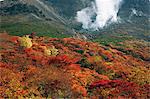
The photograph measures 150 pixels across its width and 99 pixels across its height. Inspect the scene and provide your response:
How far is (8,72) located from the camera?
7150 centimetres

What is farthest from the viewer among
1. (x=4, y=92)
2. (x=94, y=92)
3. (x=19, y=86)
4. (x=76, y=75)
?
(x=76, y=75)

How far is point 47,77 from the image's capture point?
7262 centimetres

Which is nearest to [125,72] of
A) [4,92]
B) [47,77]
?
[47,77]

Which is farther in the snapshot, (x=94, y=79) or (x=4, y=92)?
(x=94, y=79)

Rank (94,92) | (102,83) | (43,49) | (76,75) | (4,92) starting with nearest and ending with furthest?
1. (4,92)
2. (94,92)
3. (102,83)
4. (76,75)
5. (43,49)

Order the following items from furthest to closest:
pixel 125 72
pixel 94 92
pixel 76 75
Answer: pixel 125 72
pixel 76 75
pixel 94 92

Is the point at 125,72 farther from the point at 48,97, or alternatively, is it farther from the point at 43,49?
the point at 48,97

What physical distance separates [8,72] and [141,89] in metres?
28.2

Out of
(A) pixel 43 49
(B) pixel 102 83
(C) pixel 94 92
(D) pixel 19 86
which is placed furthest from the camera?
(A) pixel 43 49

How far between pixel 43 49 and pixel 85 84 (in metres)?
52.2

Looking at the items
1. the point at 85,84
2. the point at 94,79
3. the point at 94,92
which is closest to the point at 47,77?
the point at 94,92

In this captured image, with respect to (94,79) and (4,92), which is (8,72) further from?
(94,79)

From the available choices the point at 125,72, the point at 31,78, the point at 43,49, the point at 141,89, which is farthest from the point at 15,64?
the point at 43,49

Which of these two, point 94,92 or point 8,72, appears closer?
point 8,72
